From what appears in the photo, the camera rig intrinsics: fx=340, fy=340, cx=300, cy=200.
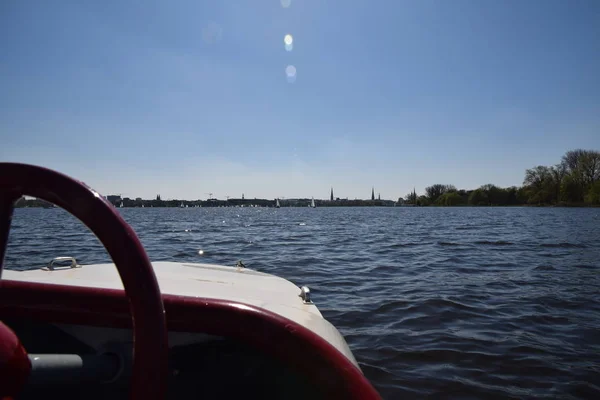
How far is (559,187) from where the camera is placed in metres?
76.5

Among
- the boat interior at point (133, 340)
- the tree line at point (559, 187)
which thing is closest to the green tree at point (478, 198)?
the tree line at point (559, 187)

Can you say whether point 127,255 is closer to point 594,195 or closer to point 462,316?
point 462,316

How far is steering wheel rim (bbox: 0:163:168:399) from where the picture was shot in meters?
0.84

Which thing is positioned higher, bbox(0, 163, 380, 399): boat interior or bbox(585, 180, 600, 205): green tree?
bbox(585, 180, 600, 205): green tree

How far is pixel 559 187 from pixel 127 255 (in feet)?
314

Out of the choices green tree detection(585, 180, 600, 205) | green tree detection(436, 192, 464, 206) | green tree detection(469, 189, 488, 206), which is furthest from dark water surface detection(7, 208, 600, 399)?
green tree detection(436, 192, 464, 206)

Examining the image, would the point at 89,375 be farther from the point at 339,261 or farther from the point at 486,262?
the point at 486,262

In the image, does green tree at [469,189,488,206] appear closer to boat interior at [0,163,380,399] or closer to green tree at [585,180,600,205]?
green tree at [585,180,600,205]

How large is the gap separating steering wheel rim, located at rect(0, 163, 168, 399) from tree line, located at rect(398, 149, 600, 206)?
85633 mm

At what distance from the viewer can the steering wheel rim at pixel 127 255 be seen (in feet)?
2.74

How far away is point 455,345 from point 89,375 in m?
4.22

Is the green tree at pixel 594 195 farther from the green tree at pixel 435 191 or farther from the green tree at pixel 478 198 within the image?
the green tree at pixel 435 191

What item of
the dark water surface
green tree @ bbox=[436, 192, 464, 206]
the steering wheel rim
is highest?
green tree @ bbox=[436, 192, 464, 206]

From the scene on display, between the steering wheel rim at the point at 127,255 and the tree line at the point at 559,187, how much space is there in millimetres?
85633
